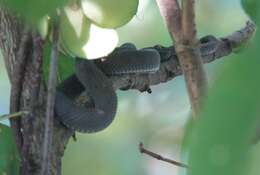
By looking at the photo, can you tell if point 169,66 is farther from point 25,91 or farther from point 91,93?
point 25,91

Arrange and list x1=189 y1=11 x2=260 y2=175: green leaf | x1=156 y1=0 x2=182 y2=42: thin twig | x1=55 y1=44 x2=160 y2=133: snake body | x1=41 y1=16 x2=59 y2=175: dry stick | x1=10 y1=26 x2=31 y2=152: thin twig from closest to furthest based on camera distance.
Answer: x1=189 y1=11 x2=260 y2=175: green leaf → x1=41 y1=16 x2=59 y2=175: dry stick → x1=10 y1=26 x2=31 y2=152: thin twig → x1=156 y1=0 x2=182 y2=42: thin twig → x1=55 y1=44 x2=160 y2=133: snake body

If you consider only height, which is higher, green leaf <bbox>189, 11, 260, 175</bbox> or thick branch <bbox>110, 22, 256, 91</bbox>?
green leaf <bbox>189, 11, 260, 175</bbox>

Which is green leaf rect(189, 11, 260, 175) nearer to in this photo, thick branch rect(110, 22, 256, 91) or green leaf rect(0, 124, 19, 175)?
green leaf rect(0, 124, 19, 175)

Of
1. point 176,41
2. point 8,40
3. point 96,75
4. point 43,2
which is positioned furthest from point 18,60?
point 96,75

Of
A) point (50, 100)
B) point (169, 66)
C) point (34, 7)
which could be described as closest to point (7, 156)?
point (50, 100)

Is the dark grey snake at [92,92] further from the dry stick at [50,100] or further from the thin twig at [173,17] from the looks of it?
the dry stick at [50,100]

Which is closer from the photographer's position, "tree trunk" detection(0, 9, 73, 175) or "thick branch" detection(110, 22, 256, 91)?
"tree trunk" detection(0, 9, 73, 175)

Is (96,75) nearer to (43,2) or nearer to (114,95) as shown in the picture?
(114,95)

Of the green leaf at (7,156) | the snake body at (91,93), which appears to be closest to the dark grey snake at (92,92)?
the snake body at (91,93)

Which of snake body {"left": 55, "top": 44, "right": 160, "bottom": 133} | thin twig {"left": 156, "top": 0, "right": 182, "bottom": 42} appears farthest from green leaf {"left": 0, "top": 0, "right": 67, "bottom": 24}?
snake body {"left": 55, "top": 44, "right": 160, "bottom": 133}
